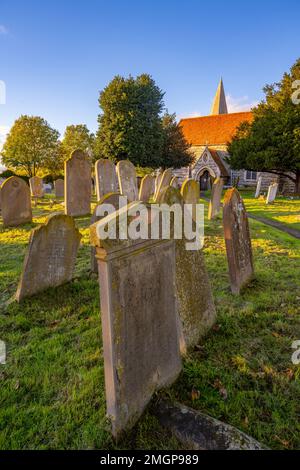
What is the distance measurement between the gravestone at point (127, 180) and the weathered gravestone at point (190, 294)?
830cm

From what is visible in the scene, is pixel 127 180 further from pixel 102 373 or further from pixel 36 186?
pixel 36 186

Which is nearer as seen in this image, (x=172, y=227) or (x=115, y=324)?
(x=115, y=324)

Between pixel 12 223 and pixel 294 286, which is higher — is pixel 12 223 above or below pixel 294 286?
above

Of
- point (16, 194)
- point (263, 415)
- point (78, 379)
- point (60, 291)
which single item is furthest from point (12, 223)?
point (263, 415)

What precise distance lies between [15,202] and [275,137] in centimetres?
2263

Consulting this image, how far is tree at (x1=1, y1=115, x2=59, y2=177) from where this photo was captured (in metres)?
40.3

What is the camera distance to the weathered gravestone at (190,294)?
9.68 feet

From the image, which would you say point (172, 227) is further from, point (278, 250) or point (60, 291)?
point (278, 250)

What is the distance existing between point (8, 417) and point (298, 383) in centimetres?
263

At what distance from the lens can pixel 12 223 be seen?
9094 millimetres

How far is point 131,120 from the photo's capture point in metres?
27.6

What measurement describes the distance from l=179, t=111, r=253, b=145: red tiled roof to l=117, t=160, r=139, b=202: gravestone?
2928 centimetres

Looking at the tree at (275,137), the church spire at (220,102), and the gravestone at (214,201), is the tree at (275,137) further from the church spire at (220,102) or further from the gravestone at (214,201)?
the church spire at (220,102)

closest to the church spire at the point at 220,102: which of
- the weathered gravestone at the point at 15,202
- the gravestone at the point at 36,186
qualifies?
the gravestone at the point at 36,186
